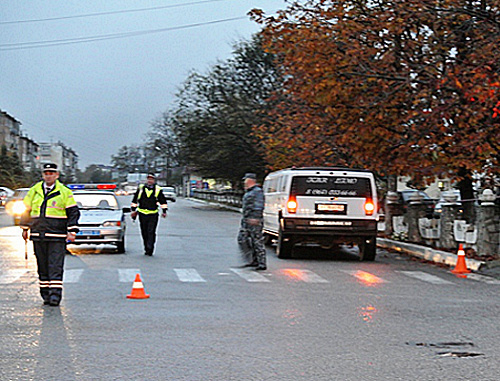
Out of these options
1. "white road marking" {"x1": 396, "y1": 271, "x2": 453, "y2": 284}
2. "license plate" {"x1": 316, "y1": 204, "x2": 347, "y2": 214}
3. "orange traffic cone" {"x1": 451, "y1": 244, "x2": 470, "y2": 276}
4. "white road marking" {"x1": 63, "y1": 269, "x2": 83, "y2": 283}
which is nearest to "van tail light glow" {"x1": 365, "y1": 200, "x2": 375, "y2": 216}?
"license plate" {"x1": 316, "y1": 204, "x2": 347, "y2": 214}

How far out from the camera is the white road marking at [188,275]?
1448 centimetres

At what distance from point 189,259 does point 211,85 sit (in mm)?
40552

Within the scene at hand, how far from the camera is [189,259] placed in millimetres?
18688

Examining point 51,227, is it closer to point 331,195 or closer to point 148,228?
point 148,228

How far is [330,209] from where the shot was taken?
19.0 meters

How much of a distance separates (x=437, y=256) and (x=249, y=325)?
10.6 metres

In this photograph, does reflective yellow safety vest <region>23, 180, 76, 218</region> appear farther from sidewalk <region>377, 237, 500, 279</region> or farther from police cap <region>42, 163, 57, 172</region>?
sidewalk <region>377, 237, 500, 279</region>

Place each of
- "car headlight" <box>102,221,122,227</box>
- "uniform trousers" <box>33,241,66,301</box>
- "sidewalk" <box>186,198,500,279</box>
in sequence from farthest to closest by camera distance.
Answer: "car headlight" <box>102,221,122,227</box> < "sidewalk" <box>186,198,500,279</box> < "uniform trousers" <box>33,241,66,301</box>

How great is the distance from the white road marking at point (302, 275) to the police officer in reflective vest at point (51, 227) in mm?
5111

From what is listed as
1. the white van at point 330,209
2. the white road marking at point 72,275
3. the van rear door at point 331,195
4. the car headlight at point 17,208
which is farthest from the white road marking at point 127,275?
the car headlight at point 17,208

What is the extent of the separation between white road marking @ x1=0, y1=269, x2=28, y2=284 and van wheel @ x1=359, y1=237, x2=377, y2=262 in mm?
7788

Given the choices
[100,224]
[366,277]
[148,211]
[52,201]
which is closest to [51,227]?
[52,201]

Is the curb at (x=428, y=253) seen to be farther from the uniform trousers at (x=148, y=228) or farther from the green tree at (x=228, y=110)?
the green tree at (x=228, y=110)

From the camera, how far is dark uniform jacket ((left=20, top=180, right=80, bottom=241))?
10906 mm
